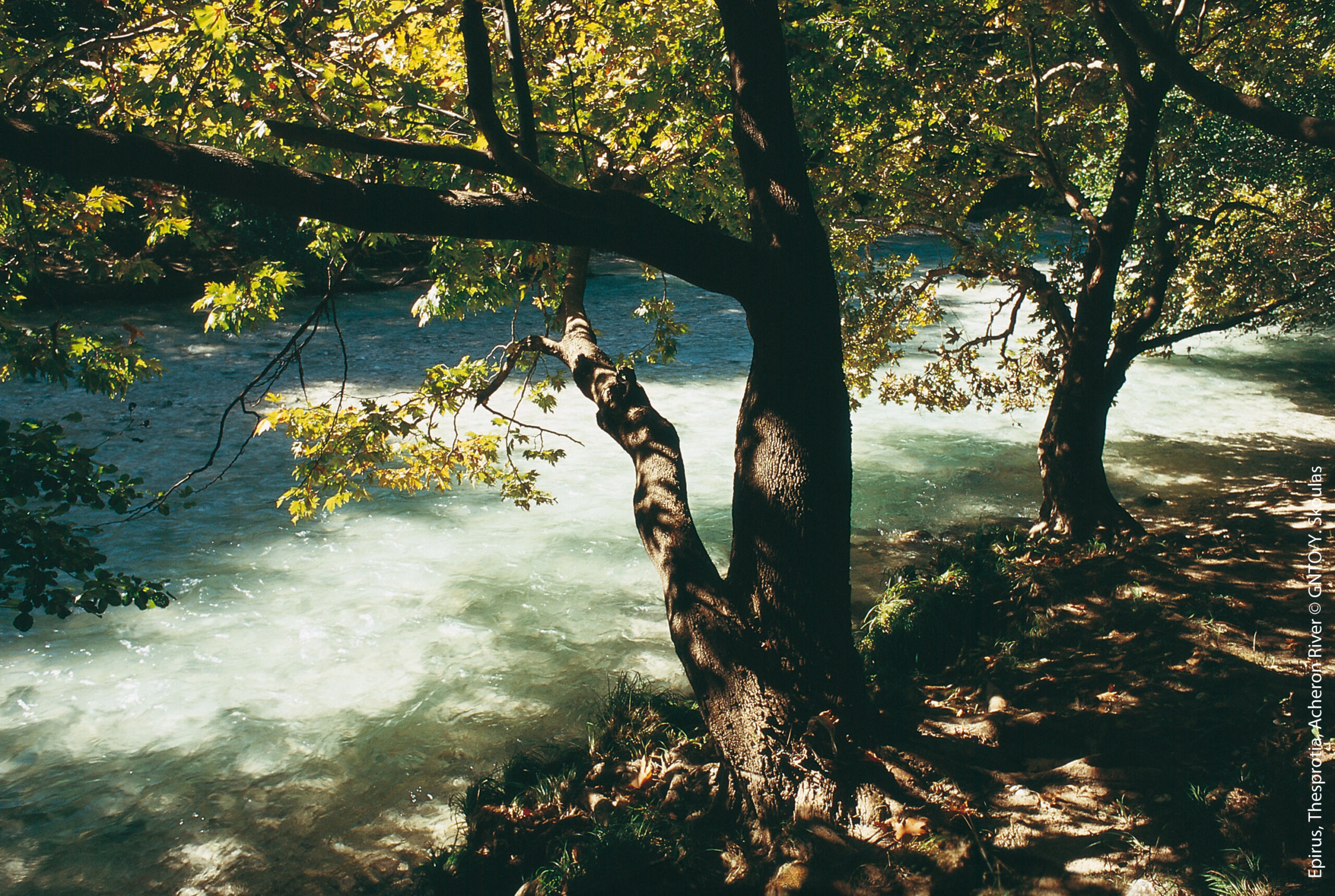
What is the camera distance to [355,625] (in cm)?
828

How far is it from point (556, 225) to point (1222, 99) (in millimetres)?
4484

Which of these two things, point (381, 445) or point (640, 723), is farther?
point (640, 723)

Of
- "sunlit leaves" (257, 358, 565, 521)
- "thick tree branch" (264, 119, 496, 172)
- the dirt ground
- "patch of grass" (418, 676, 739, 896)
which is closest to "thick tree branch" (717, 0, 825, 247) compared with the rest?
"thick tree branch" (264, 119, 496, 172)

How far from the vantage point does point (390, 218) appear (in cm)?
347

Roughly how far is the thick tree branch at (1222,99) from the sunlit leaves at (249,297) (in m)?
5.49

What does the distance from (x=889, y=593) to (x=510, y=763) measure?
12.0ft

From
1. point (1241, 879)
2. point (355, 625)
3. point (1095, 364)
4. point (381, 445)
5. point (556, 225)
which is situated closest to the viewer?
point (1241, 879)

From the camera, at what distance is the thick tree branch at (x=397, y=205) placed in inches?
118

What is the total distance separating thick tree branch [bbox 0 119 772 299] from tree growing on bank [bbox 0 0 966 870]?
0.01 metres

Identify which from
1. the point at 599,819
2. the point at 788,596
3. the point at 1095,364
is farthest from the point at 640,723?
the point at 1095,364

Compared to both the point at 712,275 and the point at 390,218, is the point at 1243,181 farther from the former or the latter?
the point at 390,218

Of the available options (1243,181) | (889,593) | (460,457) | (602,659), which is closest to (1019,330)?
(1243,181)

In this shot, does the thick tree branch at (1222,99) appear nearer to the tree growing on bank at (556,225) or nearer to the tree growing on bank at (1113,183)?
the tree growing on bank at (1113,183)

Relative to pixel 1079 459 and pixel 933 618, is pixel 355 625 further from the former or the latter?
pixel 1079 459
